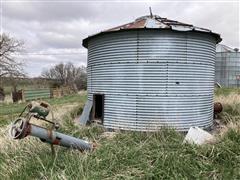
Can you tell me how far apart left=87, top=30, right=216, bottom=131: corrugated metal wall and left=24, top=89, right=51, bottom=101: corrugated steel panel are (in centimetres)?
1823

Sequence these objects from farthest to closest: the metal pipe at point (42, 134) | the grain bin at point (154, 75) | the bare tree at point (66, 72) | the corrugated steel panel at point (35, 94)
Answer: the bare tree at point (66, 72) < the corrugated steel panel at point (35, 94) < the grain bin at point (154, 75) < the metal pipe at point (42, 134)

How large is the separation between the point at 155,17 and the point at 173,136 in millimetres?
4288

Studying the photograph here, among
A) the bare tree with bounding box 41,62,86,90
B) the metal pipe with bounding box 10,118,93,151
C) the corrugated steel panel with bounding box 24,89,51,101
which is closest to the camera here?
the metal pipe with bounding box 10,118,93,151

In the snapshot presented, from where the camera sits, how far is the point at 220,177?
13.2 ft

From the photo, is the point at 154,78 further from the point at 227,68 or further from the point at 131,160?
the point at 227,68

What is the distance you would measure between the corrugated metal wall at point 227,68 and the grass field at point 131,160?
2232cm

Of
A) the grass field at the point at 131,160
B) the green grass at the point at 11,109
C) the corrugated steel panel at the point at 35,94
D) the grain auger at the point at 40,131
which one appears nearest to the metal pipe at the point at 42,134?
the grain auger at the point at 40,131

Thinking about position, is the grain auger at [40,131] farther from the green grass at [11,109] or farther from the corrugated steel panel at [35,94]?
the corrugated steel panel at [35,94]

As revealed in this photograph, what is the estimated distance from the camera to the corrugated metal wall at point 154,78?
6.87 m

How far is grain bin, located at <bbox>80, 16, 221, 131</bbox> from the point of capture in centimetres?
687

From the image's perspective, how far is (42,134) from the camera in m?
4.43

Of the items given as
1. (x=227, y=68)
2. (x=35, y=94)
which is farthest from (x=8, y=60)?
(x=227, y=68)

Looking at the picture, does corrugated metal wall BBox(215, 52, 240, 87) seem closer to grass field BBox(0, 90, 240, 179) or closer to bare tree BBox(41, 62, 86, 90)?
grass field BBox(0, 90, 240, 179)

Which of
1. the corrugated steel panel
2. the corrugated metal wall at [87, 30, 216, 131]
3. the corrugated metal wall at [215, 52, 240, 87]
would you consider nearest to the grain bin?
the corrugated metal wall at [87, 30, 216, 131]
